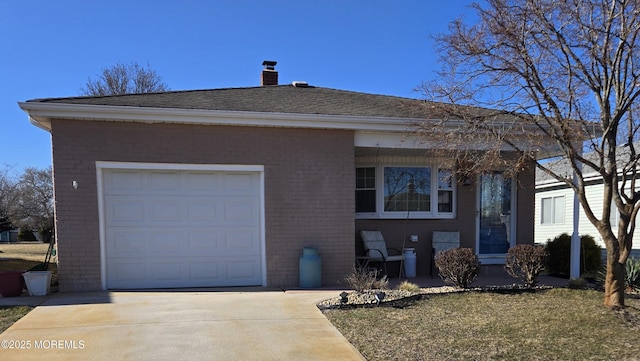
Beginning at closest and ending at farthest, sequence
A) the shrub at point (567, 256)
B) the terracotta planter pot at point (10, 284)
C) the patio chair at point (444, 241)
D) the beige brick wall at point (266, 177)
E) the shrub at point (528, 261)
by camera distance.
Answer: the terracotta planter pot at point (10, 284), the beige brick wall at point (266, 177), the shrub at point (528, 261), the patio chair at point (444, 241), the shrub at point (567, 256)

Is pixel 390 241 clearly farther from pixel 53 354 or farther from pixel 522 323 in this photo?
pixel 53 354

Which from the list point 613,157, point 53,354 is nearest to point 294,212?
point 53,354

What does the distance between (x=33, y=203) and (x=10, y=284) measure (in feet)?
57.7

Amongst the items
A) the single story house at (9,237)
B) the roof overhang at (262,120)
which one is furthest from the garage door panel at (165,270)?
the single story house at (9,237)

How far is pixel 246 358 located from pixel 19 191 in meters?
20.7

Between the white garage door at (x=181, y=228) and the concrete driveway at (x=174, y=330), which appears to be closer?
the concrete driveway at (x=174, y=330)

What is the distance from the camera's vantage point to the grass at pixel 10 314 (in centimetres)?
530

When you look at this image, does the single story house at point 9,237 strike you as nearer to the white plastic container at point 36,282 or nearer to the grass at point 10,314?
the white plastic container at point 36,282

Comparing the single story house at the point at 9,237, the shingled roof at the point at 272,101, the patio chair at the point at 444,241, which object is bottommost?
the single story house at the point at 9,237

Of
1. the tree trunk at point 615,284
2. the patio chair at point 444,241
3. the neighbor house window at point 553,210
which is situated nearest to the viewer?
the tree trunk at point 615,284

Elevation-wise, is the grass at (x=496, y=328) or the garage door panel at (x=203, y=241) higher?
the garage door panel at (x=203, y=241)

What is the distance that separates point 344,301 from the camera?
627cm

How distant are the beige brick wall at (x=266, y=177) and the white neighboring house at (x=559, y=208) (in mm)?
11472

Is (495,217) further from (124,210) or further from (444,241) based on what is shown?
(124,210)
